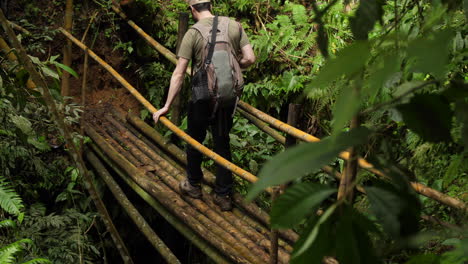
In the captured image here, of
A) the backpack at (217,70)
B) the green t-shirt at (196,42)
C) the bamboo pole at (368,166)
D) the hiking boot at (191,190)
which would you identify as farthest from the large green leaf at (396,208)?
the hiking boot at (191,190)

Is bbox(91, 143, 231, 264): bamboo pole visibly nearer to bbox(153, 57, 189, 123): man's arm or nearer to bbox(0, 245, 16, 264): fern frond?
bbox(153, 57, 189, 123): man's arm

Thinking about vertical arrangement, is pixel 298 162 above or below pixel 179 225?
above

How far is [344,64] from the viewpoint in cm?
41

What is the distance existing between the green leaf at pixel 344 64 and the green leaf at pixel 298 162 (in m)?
0.08

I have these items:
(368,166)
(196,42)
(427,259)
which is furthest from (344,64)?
(196,42)

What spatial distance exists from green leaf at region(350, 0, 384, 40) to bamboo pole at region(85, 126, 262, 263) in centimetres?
218

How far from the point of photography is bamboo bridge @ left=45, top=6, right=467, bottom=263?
2.70m

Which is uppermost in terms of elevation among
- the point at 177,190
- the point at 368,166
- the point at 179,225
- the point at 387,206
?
the point at 387,206

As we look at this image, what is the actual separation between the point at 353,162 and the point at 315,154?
188 millimetres

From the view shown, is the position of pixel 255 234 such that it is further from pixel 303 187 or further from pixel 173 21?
pixel 173 21

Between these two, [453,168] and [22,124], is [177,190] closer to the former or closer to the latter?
[22,124]

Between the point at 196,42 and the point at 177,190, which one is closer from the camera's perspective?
the point at 196,42

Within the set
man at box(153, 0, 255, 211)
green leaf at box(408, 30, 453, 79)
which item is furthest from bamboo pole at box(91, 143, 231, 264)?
green leaf at box(408, 30, 453, 79)

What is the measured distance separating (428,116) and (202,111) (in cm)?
261
